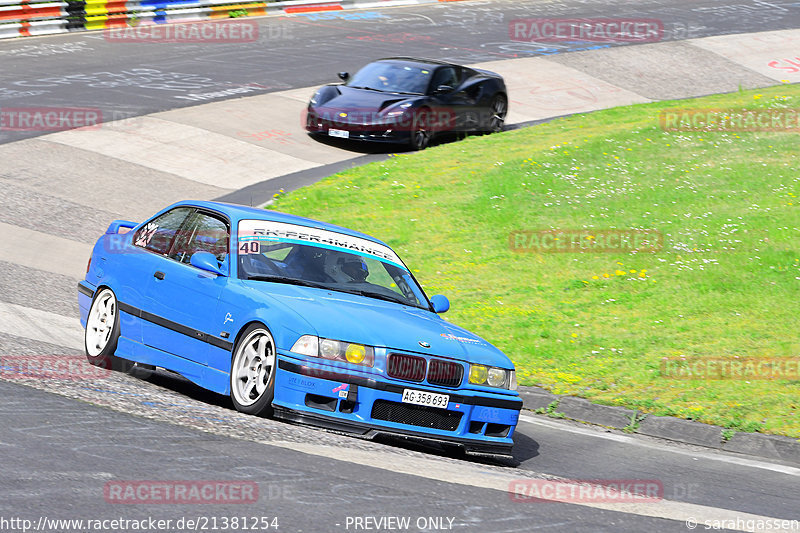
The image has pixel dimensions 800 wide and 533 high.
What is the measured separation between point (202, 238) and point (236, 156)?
9771 mm

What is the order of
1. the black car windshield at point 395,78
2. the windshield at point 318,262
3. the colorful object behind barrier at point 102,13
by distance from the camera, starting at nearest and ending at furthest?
1. the windshield at point 318,262
2. the black car windshield at point 395,78
3. the colorful object behind barrier at point 102,13

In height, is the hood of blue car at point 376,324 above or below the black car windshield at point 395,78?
below

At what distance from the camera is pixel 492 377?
7488 millimetres

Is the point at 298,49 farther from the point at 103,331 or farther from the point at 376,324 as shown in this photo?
the point at 376,324

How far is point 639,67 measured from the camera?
27.3 metres

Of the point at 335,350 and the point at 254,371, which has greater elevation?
the point at 335,350

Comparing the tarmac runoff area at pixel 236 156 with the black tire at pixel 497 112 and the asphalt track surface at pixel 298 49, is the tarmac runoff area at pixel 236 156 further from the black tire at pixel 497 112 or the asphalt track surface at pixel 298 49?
the asphalt track surface at pixel 298 49

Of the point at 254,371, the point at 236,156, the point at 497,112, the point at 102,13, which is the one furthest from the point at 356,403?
the point at 102,13

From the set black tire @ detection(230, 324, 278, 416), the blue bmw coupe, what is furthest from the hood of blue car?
black tire @ detection(230, 324, 278, 416)

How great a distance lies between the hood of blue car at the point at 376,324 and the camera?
708 cm

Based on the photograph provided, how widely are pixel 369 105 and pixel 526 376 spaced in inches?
404

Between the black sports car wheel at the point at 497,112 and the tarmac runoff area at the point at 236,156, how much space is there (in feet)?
2.02

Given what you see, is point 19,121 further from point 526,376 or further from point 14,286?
point 526,376

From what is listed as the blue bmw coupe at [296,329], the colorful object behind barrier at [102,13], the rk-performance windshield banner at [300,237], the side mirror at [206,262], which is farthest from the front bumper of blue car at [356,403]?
the colorful object behind barrier at [102,13]
